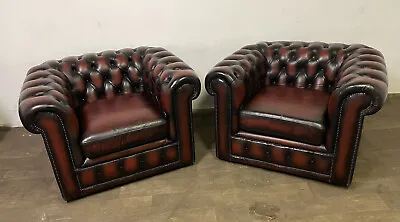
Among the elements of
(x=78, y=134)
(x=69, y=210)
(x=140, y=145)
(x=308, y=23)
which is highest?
(x=308, y=23)

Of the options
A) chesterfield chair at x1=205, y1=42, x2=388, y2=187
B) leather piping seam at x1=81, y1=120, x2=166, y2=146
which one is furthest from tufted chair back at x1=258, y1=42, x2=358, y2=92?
leather piping seam at x1=81, y1=120, x2=166, y2=146

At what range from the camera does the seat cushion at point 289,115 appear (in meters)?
2.17

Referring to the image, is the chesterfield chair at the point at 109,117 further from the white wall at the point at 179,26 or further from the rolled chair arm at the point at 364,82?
the rolled chair arm at the point at 364,82

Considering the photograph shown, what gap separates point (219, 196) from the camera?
87.0 inches

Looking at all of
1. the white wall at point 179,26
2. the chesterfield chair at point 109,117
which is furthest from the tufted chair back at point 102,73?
the white wall at point 179,26

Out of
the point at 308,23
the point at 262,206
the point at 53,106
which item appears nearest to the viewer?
the point at 53,106

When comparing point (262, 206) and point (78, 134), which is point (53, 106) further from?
point (262, 206)

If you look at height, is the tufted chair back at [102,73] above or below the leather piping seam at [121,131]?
above

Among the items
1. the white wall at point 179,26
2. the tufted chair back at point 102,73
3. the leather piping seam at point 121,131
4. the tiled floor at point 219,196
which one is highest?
the white wall at point 179,26

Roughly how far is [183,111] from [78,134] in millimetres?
656

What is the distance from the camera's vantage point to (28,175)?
2.52m

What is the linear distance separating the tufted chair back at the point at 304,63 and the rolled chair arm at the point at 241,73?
0.31 ft

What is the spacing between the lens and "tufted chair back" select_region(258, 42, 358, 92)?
2518 millimetres

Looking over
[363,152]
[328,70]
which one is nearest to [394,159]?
[363,152]
